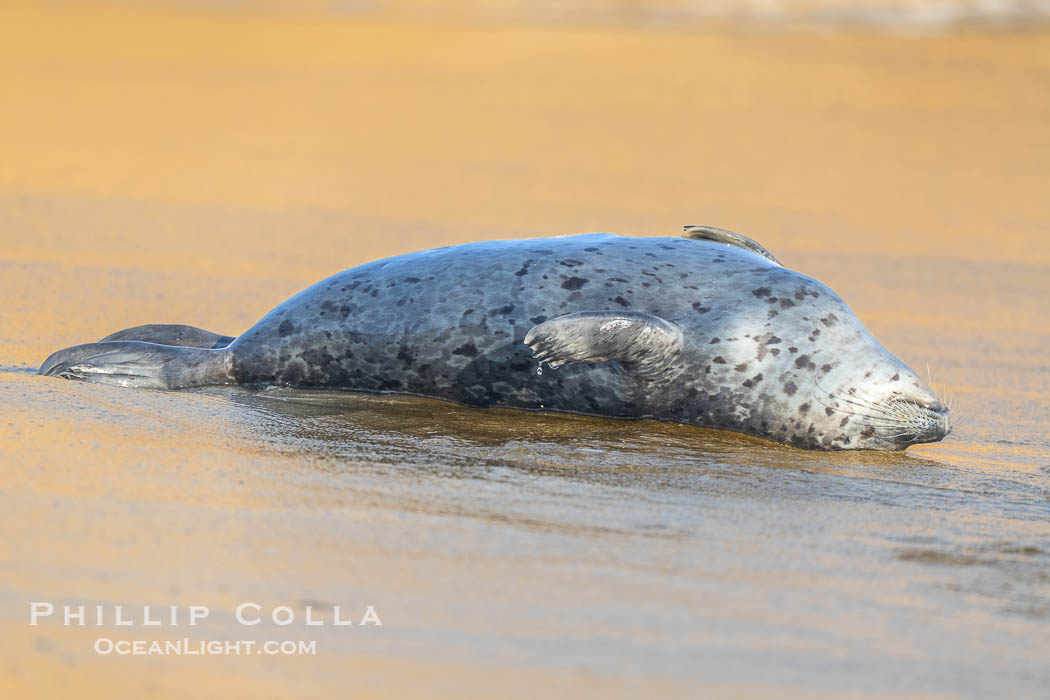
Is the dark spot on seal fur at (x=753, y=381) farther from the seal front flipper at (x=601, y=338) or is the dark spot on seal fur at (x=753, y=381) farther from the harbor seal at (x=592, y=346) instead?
the seal front flipper at (x=601, y=338)

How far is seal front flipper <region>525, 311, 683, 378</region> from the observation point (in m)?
4.21

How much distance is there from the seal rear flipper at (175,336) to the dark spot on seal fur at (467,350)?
47.4 inches

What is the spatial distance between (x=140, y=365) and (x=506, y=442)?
155cm

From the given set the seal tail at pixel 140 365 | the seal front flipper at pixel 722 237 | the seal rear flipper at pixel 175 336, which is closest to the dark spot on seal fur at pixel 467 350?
the seal tail at pixel 140 365

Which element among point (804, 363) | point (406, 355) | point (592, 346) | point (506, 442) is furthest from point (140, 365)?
point (804, 363)

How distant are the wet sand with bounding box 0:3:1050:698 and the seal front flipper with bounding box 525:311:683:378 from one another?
301 millimetres

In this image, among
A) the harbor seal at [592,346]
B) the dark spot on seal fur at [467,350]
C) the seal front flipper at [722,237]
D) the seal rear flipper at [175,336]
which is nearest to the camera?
the harbor seal at [592,346]

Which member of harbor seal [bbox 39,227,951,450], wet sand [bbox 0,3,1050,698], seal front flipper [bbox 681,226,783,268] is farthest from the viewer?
seal front flipper [bbox 681,226,783,268]

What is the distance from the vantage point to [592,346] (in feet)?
13.9

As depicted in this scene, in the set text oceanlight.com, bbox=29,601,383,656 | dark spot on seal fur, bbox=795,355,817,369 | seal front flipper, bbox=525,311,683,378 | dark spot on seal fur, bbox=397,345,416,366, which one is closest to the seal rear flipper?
dark spot on seal fur, bbox=397,345,416,366

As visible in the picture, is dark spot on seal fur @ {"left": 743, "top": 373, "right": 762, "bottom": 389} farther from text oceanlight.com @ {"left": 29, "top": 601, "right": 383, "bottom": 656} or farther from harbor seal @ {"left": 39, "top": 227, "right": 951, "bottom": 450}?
text oceanlight.com @ {"left": 29, "top": 601, "right": 383, "bottom": 656}

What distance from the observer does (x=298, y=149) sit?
10.4 metres

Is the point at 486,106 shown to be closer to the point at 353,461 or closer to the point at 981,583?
the point at 353,461

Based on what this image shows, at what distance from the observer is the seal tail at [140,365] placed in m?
4.74
